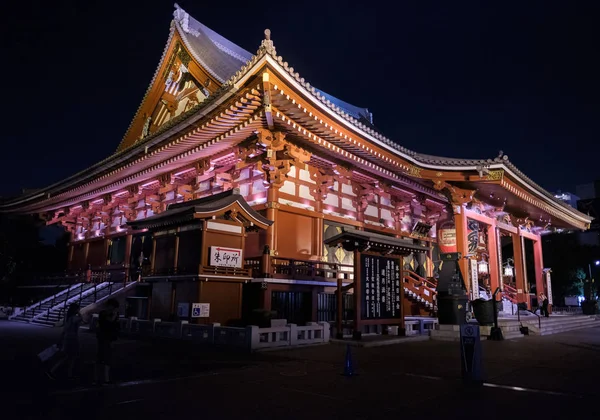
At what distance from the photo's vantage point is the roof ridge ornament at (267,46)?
12.2 metres

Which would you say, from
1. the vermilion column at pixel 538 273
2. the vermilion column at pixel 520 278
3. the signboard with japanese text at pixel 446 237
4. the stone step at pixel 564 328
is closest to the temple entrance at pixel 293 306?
the stone step at pixel 564 328

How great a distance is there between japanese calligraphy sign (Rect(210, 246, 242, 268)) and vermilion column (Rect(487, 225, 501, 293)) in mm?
14183

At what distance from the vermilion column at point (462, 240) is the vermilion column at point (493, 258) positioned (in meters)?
3.22

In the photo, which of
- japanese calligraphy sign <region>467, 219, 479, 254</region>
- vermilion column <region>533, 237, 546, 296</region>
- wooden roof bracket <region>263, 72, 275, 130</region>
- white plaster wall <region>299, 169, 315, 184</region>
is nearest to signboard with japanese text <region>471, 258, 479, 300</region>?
japanese calligraphy sign <region>467, 219, 479, 254</region>

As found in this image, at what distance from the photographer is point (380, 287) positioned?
556 inches

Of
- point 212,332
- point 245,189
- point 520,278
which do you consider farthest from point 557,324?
point 212,332

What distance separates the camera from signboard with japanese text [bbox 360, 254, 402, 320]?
1370 centimetres

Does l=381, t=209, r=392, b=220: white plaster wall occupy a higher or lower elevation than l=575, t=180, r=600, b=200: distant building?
lower

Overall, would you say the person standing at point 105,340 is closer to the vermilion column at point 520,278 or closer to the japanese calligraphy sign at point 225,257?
the japanese calligraphy sign at point 225,257

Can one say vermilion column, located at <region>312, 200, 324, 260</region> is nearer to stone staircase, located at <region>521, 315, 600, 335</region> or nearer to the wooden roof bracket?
the wooden roof bracket

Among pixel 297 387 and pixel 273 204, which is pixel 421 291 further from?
pixel 297 387

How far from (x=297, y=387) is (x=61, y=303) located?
18.3 metres

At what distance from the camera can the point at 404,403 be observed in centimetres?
590

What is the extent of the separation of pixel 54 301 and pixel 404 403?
21.4 meters
